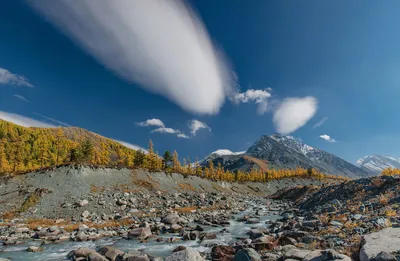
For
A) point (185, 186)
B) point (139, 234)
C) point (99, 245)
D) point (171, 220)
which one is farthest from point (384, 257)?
point (185, 186)

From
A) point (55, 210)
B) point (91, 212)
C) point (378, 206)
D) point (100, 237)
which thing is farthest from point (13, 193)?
point (378, 206)

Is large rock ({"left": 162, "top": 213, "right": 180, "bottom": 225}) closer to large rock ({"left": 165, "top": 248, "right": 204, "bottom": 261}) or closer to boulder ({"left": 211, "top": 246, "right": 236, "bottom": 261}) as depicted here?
boulder ({"left": 211, "top": 246, "right": 236, "bottom": 261})

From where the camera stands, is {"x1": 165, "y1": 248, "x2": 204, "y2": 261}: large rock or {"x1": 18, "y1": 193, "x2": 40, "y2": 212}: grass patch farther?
{"x1": 18, "y1": 193, "x2": 40, "y2": 212}: grass patch

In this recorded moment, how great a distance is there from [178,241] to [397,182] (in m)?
34.6

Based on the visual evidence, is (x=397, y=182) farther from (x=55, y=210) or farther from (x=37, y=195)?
(x=37, y=195)

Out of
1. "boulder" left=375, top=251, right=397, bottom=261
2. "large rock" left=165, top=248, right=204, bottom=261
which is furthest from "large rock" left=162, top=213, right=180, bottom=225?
"boulder" left=375, top=251, right=397, bottom=261

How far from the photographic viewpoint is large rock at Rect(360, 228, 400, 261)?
32.9 ft

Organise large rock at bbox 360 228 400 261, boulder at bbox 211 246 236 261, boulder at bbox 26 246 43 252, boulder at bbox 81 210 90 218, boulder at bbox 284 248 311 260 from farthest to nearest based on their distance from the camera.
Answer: boulder at bbox 81 210 90 218 → boulder at bbox 26 246 43 252 → boulder at bbox 211 246 236 261 → boulder at bbox 284 248 311 260 → large rock at bbox 360 228 400 261

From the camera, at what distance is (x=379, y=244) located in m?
10.9

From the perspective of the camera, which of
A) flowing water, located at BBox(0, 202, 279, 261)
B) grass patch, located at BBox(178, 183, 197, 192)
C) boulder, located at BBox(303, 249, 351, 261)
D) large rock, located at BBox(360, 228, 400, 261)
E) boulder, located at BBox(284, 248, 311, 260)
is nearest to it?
large rock, located at BBox(360, 228, 400, 261)

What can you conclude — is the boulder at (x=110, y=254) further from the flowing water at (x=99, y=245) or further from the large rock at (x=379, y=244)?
the large rock at (x=379, y=244)

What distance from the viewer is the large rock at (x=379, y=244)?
1004 centimetres

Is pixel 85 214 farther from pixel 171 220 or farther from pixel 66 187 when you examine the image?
pixel 171 220

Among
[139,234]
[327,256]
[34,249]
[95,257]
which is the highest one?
[327,256]
